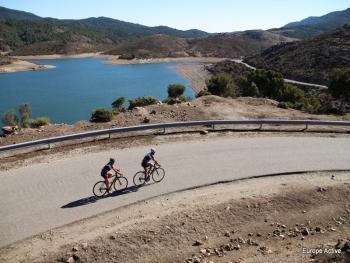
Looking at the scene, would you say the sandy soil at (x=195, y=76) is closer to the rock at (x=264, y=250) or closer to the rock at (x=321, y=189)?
the rock at (x=321, y=189)

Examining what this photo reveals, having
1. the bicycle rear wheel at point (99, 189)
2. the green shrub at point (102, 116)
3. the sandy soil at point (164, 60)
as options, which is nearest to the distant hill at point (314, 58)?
the green shrub at point (102, 116)

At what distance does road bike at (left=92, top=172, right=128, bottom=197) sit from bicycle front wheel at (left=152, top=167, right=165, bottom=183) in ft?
3.38

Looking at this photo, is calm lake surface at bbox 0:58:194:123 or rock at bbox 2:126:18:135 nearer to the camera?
rock at bbox 2:126:18:135

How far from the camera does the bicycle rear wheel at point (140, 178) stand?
13.5 metres

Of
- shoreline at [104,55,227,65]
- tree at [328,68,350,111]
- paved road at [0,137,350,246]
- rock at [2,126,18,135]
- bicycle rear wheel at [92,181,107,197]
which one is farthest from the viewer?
shoreline at [104,55,227,65]

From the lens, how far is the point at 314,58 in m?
86.4

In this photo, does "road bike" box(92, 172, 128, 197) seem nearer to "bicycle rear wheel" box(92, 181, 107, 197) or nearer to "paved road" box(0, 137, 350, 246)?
"bicycle rear wheel" box(92, 181, 107, 197)

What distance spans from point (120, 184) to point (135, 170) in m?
1.41

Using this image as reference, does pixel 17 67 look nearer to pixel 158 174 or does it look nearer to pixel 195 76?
pixel 195 76

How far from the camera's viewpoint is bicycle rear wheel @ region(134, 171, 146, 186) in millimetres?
13531

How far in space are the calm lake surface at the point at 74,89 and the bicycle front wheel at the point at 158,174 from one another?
1784 inches

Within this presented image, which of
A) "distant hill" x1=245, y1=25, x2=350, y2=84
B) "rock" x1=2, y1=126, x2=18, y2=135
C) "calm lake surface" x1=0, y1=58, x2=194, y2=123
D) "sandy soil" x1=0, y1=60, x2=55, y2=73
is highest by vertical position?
"rock" x1=2, y1=126, x2=18, y2=135

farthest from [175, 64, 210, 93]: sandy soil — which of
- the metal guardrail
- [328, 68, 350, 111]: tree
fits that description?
the metal guardrail

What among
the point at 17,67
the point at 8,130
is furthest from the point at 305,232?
the point at 17,67
